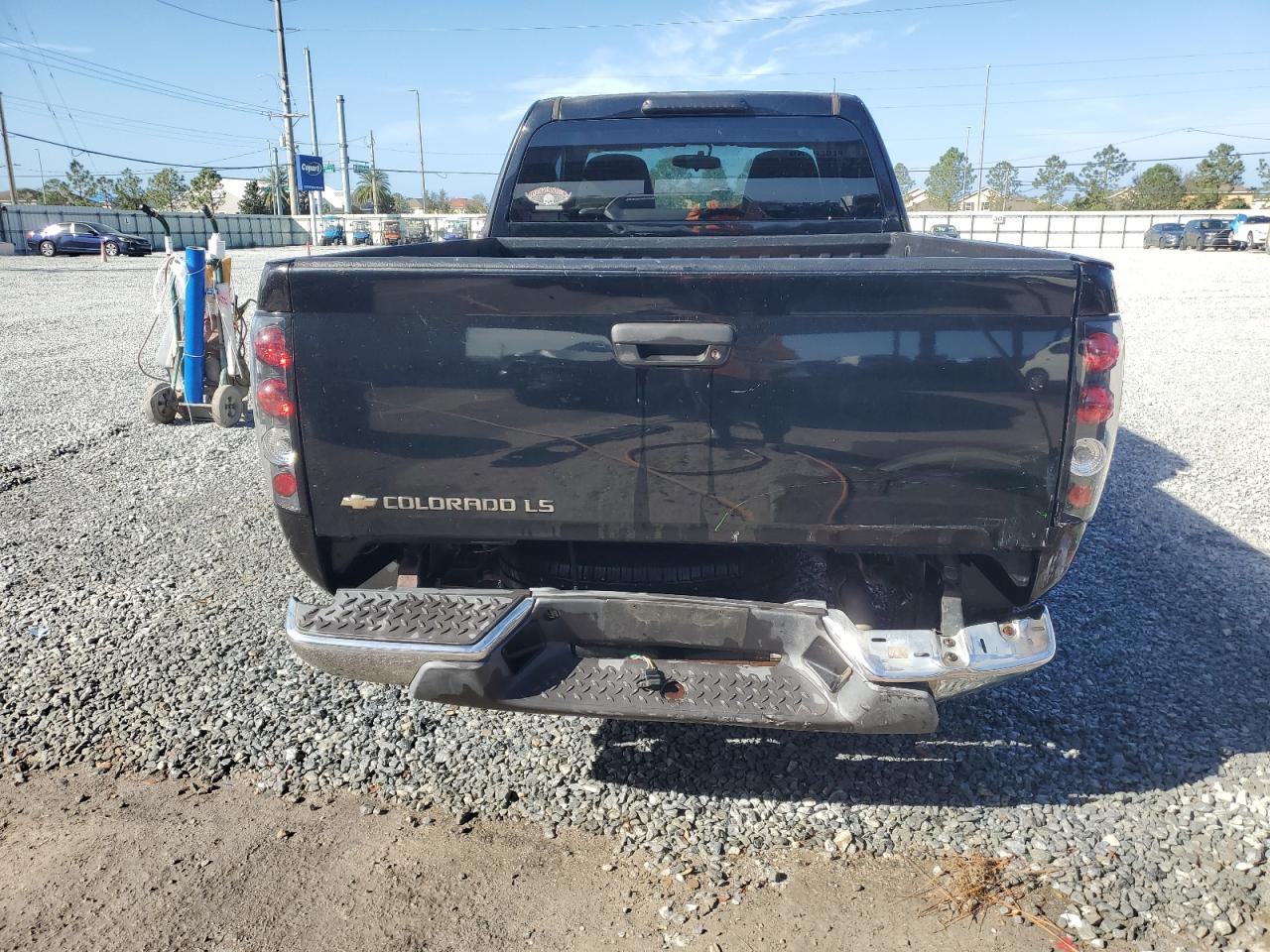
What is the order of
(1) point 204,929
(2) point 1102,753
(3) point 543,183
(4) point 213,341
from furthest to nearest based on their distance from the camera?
(4) point 213,341 < (3) point 543,183 < (2) point 1102,753 < (1) point 204,929

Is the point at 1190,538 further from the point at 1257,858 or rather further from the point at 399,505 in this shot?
the point at 399,505

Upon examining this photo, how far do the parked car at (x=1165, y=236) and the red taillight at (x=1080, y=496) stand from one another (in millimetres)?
49663

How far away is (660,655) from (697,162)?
3.32m

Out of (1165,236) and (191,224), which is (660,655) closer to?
(1165,236)

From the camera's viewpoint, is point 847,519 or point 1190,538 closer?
point 847,519

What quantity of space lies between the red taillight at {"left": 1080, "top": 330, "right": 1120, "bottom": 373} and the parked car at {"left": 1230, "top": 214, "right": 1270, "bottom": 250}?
47.3m

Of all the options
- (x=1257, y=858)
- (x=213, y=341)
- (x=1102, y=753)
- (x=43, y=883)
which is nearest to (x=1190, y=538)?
(x=1102, y=753)

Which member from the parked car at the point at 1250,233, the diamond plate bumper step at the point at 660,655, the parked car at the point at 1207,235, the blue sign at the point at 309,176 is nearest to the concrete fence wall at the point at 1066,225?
the parked car at the point at 1207,235

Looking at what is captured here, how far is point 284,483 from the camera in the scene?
270cm

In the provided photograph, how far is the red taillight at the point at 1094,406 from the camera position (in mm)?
2469

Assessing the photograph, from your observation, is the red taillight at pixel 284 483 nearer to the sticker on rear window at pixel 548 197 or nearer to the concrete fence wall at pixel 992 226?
the sticker on rear window at pixel 548 197

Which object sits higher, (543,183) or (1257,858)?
(543,183)

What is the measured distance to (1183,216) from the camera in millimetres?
52562

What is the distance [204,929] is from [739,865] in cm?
147
